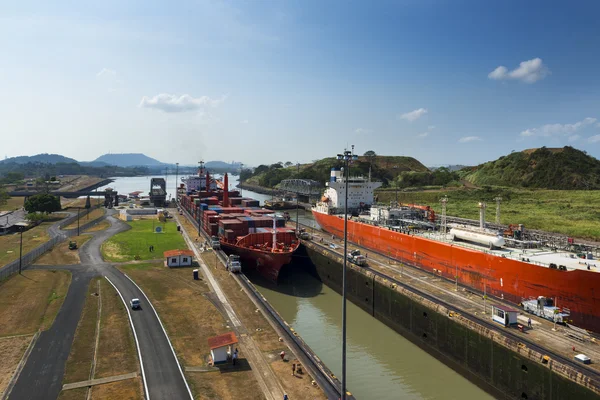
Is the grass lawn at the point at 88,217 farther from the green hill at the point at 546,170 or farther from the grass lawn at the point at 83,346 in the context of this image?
the green hill at the point at 546,170

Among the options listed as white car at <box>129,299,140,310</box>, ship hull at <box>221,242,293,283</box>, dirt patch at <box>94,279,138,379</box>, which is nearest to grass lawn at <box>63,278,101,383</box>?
dirt patch at <box>94,279,138,379</box>

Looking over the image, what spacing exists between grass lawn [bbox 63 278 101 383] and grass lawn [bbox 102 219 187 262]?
19100mm

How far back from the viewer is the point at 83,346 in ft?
82.1

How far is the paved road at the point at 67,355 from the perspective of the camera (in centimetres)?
1991

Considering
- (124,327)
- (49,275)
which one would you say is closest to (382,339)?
(124,327)

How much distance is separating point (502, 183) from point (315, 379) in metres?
152

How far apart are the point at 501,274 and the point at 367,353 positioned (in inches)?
560

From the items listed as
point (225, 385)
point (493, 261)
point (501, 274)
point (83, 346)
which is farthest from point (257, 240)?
point (225, 385)

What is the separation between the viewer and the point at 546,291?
28953mm

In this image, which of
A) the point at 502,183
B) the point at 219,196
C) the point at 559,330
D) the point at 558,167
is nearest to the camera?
the point at 559,330

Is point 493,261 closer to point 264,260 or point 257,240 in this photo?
point 264,260

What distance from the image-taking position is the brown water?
25.9 meters

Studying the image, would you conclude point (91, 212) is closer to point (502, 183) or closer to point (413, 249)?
point (413, 249)

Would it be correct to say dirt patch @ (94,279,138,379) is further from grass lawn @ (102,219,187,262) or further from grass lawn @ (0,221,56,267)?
grass lawn @ (0,221,56,267)
